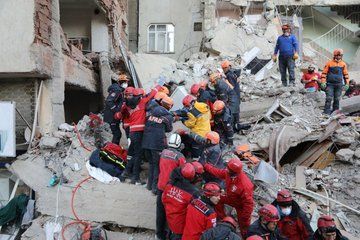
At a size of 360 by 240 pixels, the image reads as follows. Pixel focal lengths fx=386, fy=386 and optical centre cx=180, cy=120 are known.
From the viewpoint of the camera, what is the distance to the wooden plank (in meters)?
7.64

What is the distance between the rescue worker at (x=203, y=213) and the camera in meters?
5.04

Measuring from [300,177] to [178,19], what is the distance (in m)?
13.9

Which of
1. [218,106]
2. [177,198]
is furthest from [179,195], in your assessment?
[218,106]

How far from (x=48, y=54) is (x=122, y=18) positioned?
800 cm

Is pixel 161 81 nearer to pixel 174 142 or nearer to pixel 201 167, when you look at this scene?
pixel 174 142

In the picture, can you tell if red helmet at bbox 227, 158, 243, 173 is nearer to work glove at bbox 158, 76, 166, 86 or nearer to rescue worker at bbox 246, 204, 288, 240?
rescue worker at bbox 246, 204, 288, 240

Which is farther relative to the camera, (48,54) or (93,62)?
(93,62)

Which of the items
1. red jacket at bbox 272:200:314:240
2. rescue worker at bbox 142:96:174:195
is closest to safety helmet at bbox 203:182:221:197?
red jacket at bbox 272:200:314:240

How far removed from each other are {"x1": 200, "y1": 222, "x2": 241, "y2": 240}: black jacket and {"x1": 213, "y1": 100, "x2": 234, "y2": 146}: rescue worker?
3.40 metres

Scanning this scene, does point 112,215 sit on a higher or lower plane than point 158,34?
lower

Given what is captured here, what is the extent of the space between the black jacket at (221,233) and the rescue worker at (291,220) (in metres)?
1.45

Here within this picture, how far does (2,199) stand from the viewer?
9281 millimetres

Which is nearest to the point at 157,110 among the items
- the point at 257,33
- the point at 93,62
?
the point at 93,62

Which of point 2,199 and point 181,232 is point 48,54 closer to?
point 2,199
